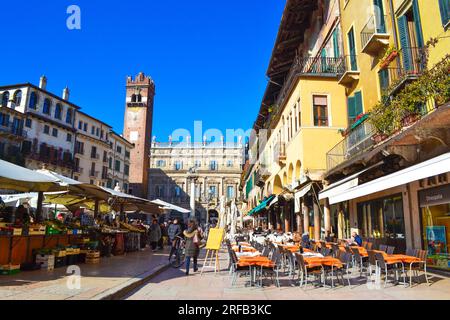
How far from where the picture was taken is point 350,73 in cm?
1516

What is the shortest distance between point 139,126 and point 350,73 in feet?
180

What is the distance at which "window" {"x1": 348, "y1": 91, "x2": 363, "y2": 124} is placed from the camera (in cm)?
1470

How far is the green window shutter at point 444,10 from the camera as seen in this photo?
8827mm

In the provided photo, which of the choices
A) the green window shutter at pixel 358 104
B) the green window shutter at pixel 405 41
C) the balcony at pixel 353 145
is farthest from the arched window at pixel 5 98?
the green window shutter at pixel 405 41

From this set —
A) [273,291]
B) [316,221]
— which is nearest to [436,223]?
[273,291]

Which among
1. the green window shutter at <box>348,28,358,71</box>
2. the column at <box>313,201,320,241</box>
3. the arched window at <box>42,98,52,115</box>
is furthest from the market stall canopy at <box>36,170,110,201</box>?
the arched window at <box>42,98,52,115</box>

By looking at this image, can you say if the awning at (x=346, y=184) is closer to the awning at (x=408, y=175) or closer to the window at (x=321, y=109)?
the awning at (x=408, y=175)

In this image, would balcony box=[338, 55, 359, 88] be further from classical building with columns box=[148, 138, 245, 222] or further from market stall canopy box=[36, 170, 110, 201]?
classical building with columns box=[148, 138, 245, 222]

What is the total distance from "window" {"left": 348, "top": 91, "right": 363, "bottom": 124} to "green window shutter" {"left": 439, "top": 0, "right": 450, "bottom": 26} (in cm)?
566

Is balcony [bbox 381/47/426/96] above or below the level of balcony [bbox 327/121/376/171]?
above
